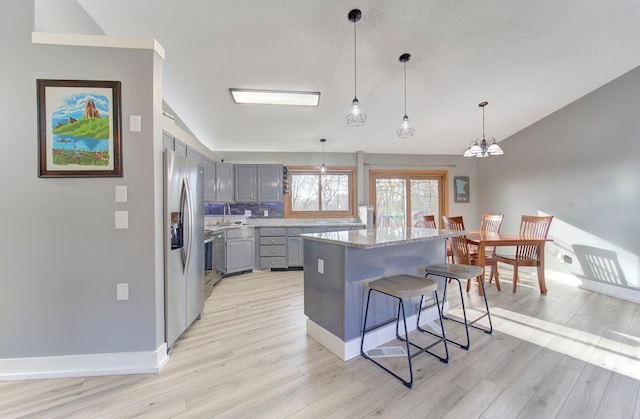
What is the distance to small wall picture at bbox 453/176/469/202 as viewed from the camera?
5.51 meters

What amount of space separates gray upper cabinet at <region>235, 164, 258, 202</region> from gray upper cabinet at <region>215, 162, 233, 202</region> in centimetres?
12

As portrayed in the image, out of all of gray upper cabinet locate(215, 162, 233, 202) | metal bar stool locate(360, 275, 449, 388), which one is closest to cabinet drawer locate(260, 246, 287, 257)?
gray upper cabinet locate(215, 162, 233, 202)

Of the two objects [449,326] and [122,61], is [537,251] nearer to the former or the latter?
[449,326]

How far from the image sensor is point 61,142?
1.81 metres

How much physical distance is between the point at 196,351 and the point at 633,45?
551cm

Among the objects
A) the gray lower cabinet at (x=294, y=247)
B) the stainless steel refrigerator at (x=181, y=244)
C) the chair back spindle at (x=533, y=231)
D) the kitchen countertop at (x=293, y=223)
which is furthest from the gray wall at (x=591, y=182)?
the stainless steel refrigerator at (x=181, y=244)

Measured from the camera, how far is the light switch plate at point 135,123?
1.85 metres

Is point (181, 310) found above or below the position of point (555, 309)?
above

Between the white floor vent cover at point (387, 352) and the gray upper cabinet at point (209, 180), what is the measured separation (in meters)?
3.37

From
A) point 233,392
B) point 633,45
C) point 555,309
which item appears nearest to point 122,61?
point 233,392

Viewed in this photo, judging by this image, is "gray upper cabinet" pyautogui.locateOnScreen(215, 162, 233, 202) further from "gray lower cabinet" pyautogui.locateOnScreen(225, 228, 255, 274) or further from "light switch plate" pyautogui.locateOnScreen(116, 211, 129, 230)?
"light switch plate" pyautogui.locateOnScreen(116, 211, 129, 230)

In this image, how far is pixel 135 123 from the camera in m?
1.86

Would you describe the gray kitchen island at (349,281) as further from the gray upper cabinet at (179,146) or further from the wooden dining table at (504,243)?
the gray upper cabinet at (179,146)

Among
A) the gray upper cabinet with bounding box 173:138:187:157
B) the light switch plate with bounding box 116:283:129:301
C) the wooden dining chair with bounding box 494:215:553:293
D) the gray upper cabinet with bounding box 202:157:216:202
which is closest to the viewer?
the light switch plate with bounding box 116:283:129:301
